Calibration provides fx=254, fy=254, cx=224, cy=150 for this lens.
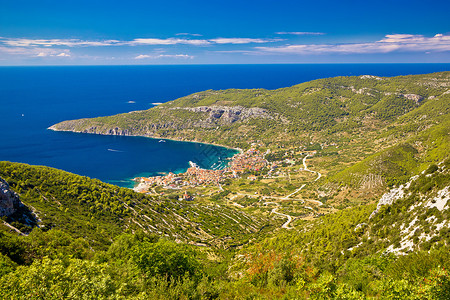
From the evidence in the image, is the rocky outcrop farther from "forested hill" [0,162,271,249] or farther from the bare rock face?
the bare rock face

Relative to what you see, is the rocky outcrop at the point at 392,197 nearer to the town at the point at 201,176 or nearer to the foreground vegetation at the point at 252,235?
the foreground vegetation at the point at 252,235

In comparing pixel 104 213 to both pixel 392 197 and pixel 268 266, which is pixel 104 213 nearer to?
pixel 268 266

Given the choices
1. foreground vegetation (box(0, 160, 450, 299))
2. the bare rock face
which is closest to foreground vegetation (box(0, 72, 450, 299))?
foreground vegetation (box(0, 160, 450, 299))

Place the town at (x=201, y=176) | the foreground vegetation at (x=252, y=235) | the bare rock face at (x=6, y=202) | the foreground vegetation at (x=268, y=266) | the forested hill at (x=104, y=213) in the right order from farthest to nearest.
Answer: the town at (x=201, y=176)
the forested hill at (x=104, y=213)
the bare rock face at (x=6, y=202)
the foreground vegetation at (x=252, y=235)
the foreground vegetation at (x=268, y=266)

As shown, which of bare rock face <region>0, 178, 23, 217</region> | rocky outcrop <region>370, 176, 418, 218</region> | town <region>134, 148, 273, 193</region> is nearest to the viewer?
bare rock face <region>0, 178, 23, 217</region>

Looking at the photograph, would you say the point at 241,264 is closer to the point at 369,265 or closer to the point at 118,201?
the point at 369,265

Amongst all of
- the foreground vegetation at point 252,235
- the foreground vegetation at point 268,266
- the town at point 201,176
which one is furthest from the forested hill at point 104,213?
the town at point 201,176

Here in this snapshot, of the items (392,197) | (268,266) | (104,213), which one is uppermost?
(392,197)

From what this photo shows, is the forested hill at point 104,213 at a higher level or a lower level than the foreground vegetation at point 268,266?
lower

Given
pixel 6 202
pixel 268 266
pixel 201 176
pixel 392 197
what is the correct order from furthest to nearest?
pixel 201 176, pixel 392 197, pixel 6 202, pixel 268 266

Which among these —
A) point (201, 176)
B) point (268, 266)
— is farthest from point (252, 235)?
point (201, 176)

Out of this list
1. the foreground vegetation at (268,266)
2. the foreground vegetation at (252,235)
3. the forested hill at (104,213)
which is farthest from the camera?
the forested hill at (104,213)

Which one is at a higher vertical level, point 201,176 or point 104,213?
point 104,213
